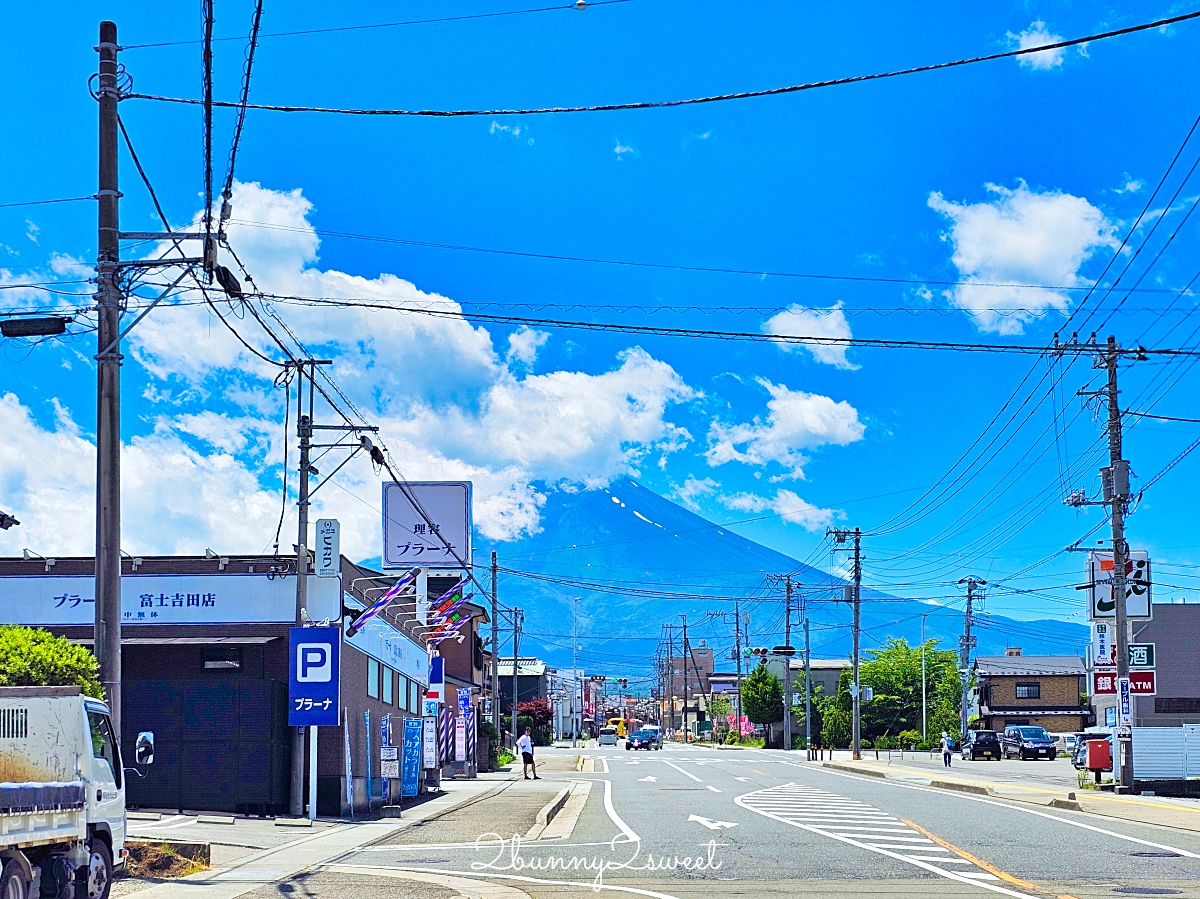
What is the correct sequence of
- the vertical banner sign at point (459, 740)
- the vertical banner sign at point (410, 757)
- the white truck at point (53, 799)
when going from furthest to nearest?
the vertical banner sign at point (459, 740), the vertical banner sign at point (410, 757), the white truck at point (53, 799)

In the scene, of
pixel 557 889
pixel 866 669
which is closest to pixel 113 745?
pixel 557 889

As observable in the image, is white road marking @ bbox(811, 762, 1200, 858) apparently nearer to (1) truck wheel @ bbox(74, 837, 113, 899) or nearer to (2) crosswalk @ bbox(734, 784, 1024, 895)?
(2) crosswalk @ bbox(734, 784, 1024, 895)

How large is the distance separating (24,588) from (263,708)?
610 cm

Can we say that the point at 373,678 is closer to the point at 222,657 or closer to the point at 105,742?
the point at 222,657

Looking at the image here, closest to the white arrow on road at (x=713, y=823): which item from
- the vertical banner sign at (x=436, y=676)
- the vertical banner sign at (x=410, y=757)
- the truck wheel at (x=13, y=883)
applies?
the vertical banner sign at (x=410, y=757)

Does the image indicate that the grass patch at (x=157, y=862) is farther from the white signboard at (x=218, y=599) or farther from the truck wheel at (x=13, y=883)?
the white signboard at (x=218, y=599)

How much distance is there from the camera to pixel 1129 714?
34.9 m

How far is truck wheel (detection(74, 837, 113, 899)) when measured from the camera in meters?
11.5

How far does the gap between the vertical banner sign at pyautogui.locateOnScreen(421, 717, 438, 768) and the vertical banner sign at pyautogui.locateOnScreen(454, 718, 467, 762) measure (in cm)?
947

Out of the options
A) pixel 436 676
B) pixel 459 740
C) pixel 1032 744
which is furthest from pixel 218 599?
pixel 1032 744

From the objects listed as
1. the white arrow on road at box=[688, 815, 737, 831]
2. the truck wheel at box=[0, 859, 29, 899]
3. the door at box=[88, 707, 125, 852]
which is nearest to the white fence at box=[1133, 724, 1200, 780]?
the white arrow on road at box=[688, 815, 737, 831]

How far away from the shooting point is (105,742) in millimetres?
13203

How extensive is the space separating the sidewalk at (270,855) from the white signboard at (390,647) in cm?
411

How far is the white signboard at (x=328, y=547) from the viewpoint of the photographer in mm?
28109
